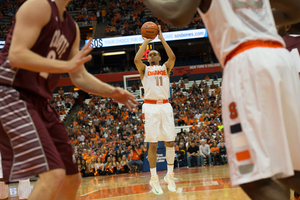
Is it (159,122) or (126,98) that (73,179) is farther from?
(159,122)

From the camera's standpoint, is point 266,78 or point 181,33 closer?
point 266,78

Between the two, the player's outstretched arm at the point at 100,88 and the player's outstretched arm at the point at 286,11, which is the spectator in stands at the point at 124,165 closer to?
the player's outstretched arm at the point at 100,88

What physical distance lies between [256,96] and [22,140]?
1573mm

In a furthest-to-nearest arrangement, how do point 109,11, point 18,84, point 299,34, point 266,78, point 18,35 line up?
1. point 109,11
2. point 299,34
3. point 18,84
4. point 18,35
5. point 266,78

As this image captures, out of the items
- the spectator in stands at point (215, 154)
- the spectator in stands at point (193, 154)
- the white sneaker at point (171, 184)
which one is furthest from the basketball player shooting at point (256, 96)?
the spectator in stands at point (215, 154)

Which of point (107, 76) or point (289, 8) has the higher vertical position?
point (107, 76)

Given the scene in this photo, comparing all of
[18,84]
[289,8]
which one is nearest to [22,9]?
[18,84]

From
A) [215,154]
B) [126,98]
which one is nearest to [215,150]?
[215,154]

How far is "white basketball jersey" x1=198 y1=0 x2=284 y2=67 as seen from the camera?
79.3 inches

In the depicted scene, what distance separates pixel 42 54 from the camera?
2.47 metres

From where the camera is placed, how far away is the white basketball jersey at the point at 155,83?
7.03 meters

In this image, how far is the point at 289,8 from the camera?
7.87ft

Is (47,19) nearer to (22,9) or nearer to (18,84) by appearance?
(22,9)

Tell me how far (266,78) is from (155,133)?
17.0ft
